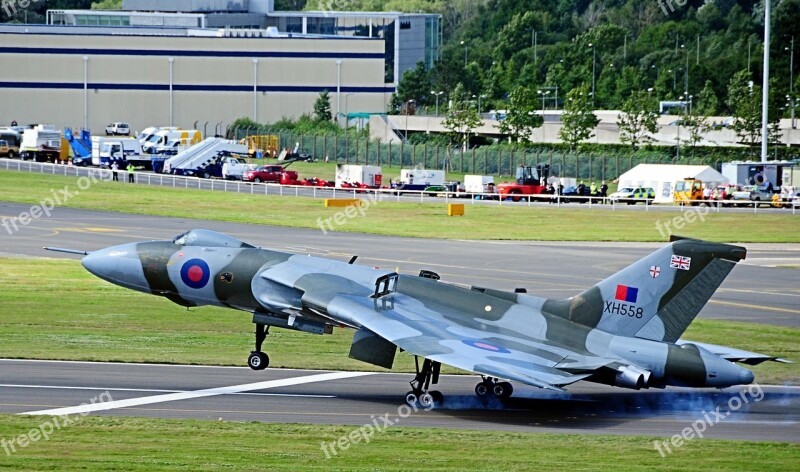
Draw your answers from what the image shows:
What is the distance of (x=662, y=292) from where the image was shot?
2969cm

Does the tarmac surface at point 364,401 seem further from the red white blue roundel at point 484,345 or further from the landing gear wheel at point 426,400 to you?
the red white blue roundel at point 484,345

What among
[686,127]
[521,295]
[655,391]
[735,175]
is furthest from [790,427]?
[686,127]

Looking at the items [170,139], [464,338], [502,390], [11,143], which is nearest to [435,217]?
[170,139]

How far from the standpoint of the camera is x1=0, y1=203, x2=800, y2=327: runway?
5256 centimetres

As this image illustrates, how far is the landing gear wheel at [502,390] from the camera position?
31062 mm

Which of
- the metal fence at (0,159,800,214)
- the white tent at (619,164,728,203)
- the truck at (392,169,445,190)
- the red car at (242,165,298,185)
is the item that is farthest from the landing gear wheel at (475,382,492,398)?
the red car at (242,165,298,185)

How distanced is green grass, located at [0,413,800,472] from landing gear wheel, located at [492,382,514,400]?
13.5 ft

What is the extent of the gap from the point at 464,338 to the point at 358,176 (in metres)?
75.6

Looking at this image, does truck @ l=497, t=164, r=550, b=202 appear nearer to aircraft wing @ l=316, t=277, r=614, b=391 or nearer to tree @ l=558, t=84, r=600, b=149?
tree @ l=558, t=84, r=600, b=149

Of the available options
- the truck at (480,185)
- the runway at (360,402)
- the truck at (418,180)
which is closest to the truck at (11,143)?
the truck at (418,180)

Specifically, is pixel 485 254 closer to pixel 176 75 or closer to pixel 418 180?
pixel 418 180

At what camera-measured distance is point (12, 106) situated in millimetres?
154625

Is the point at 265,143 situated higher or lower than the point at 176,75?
lower

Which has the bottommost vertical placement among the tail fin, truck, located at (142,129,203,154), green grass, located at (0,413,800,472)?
green grass, located at (0,413,800,472)
